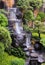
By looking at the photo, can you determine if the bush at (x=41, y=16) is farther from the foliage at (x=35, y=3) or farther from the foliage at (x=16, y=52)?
the foliage at (x=16, y=52)

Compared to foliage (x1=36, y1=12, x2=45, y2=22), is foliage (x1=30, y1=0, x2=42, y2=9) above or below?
above

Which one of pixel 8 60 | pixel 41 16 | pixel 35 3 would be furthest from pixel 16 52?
pixel 41 16

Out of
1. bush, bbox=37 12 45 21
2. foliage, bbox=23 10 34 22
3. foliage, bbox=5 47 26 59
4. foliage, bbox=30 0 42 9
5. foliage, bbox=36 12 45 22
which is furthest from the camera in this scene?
bush, bbox=37 12 45 21

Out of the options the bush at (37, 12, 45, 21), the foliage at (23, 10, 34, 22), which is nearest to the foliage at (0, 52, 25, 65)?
the foliage at (23, 10, 34, 22)

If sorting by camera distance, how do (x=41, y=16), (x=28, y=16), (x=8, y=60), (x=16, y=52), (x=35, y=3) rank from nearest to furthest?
(x=8, y=60) → (x=16, y=52) → (x=28, y=16) → (x=35, y=3) → (x=41, y=16)

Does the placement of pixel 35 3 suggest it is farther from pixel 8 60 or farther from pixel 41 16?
pixel 8 60

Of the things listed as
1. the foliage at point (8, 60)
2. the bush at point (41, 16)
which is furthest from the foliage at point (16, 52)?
the bush at point (41, 16)

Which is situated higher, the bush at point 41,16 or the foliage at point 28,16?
the foliage at point 28,16

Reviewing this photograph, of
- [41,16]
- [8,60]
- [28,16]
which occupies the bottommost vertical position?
[8,60]

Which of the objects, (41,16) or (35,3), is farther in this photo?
(41,16)

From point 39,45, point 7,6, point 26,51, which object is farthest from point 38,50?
point 7,6

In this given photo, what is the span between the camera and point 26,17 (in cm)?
1997

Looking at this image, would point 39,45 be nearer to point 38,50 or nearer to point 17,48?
point 38,50

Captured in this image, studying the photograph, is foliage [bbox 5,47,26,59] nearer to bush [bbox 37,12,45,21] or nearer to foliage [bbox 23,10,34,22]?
foliage [bbox 23,10,34,22]
